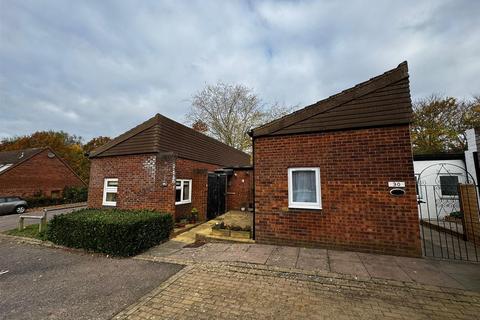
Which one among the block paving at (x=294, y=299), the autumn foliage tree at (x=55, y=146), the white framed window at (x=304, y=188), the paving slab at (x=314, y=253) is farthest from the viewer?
the autumn foliage tree at (x=55, y=146)

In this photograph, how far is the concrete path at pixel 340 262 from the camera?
4281mm

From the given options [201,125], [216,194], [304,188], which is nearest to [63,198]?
[201,125]

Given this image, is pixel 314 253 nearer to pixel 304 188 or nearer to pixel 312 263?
pixel 312 263

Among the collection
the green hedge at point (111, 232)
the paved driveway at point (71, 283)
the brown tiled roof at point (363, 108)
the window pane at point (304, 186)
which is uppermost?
the brown tiled roof at point (363, 108)

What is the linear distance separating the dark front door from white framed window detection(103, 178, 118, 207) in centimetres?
444

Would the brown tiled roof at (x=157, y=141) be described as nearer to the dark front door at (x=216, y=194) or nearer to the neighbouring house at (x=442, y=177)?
the dark front door at (x=216, y=194)

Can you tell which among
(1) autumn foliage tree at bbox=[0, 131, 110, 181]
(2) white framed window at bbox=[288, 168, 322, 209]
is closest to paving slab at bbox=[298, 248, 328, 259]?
(2) white framed window at bbox=[288, 168, 322, 209]

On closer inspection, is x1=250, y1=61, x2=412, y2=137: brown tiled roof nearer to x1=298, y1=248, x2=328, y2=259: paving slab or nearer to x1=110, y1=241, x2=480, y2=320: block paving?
x1=298, y1=248, x2=328, y2=259: paving slab

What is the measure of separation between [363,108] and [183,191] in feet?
26.8

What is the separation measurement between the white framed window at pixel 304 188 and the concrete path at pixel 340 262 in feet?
4.09

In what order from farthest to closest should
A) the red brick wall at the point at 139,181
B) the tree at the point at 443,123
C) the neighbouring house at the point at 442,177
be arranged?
Answer: 1. the tree at the point at 443,123
2. the neighbouring house at the point at 442,177
3. the red brick wall at the point at 139,181

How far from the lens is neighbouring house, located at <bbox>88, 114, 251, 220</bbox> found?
29.7ft

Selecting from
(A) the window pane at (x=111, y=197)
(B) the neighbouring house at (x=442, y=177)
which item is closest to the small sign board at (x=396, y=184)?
(B) the neighbouring house at (x=442, y=177)

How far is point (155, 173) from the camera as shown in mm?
9141
